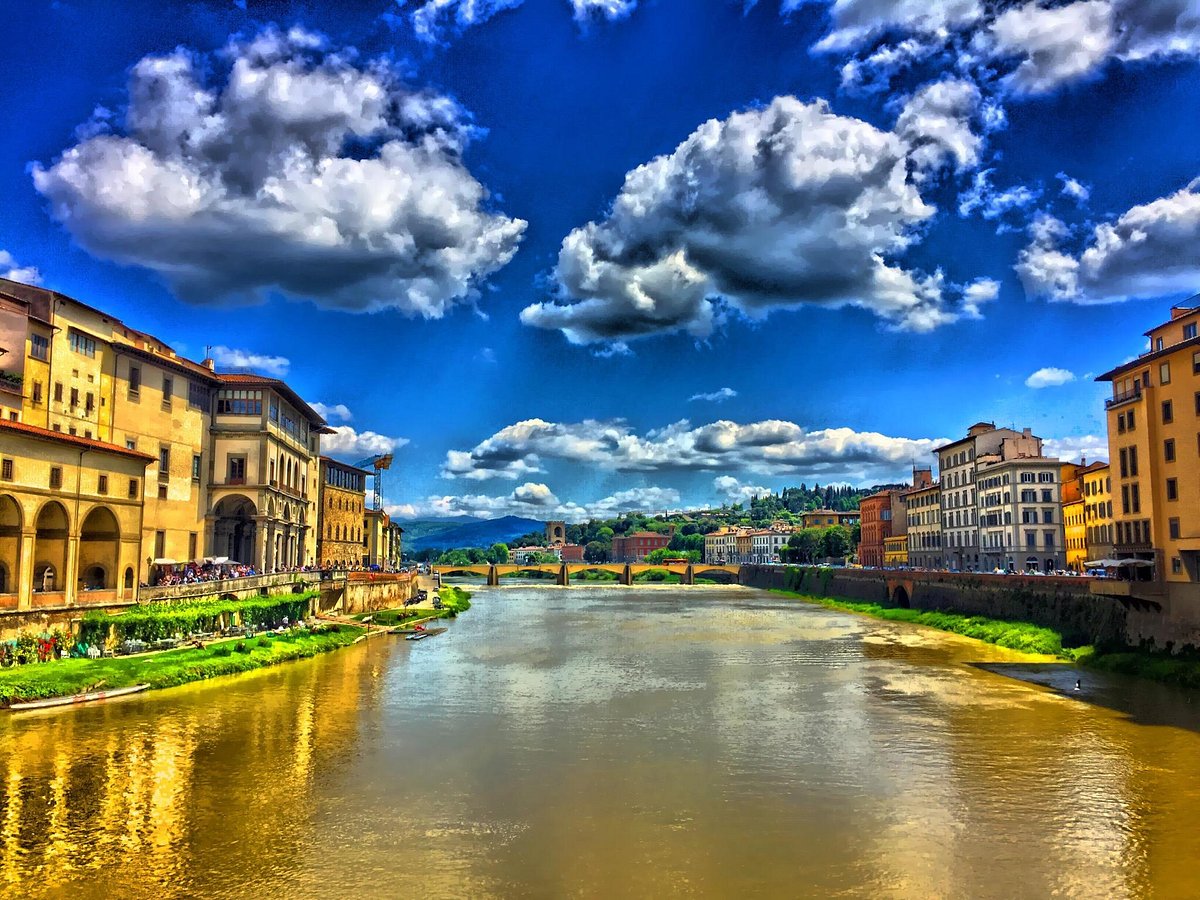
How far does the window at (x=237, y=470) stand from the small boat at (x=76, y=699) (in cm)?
2745

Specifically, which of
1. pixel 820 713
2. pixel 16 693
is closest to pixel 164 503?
pixel 16 693

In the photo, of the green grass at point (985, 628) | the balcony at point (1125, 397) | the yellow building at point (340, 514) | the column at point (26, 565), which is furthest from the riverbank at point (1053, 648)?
the yellow building at point (340, 514)

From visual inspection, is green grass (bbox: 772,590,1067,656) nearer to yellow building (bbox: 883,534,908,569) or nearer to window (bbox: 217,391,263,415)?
yellow building (bbox: 883,534,908,569)

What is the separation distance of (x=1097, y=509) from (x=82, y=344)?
74.6 meters

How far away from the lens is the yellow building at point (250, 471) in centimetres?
5959

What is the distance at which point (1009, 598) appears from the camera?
A: 2201 inches

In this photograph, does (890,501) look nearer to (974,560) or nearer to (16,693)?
(974,560)

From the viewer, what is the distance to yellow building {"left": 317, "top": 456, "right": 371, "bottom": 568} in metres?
92.1

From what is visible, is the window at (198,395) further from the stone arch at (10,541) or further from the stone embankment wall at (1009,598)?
the stone embankment wall at (1009,598)

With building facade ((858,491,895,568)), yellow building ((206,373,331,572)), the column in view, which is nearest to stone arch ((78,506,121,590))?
the column

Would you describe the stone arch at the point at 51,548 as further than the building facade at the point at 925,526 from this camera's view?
No

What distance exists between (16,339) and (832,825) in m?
42.7

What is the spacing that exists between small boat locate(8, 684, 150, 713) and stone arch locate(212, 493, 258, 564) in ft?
90.3

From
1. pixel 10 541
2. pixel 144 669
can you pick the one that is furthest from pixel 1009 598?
pixel 10 541
